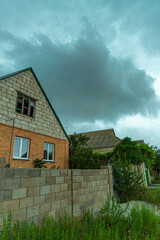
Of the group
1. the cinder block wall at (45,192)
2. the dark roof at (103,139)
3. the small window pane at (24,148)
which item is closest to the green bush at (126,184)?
the cinder block wall at (45,192)

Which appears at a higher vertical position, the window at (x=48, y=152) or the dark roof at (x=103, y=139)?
the dark roof at (x=103, y=139)

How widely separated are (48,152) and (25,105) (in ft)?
11.9

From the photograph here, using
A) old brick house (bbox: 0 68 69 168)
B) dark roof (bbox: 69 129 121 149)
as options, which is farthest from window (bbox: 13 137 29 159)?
dark roof (bbox: 69 129 121 149)

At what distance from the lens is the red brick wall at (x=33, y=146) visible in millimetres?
8547

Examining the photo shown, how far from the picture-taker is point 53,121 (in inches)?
478

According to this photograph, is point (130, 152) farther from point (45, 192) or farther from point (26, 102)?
point (45, 192)

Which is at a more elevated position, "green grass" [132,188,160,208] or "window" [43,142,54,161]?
"window" [43,142,54,161]

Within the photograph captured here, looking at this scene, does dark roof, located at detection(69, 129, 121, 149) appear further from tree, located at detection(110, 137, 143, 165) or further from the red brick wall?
the red brick wall

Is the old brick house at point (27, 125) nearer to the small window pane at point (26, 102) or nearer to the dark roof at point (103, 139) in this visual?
the small window pane at point (26, 102)

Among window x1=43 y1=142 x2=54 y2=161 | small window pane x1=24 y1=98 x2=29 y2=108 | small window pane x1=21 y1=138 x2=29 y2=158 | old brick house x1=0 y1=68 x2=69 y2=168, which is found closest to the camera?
old brick house x1=0 y1=68 x2=69 y2=168

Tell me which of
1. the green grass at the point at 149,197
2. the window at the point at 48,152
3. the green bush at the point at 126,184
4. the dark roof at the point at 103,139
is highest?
the dark roof at the point at 103,139

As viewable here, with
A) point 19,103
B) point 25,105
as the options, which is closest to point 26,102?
point 25,105

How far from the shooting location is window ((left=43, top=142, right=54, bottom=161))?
441 inches

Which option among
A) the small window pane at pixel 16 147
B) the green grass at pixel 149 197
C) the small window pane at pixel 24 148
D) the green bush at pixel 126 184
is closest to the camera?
the green grass at pixel 149 197
